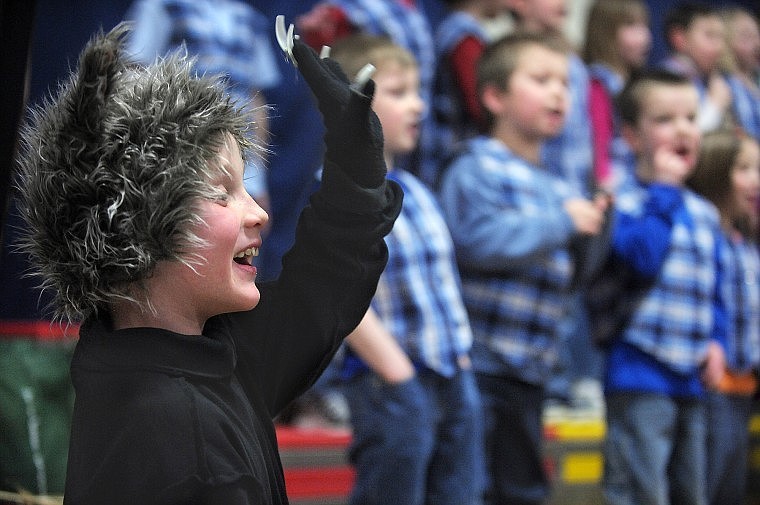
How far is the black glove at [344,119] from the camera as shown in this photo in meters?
1.36

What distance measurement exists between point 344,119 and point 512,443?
5.57ft

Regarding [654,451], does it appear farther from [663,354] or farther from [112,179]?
[112,179]

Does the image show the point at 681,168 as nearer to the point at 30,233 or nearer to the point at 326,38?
the point at 326,38

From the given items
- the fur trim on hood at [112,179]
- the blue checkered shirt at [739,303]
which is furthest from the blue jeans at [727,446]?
the fur trim on hood at [112,179]

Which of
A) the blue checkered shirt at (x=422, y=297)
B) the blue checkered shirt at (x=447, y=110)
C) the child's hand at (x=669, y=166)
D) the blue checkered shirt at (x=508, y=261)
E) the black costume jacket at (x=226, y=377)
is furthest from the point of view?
the blue checkered shirt at (x=447, y=110)

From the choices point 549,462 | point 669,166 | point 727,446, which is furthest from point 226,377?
point 549,462

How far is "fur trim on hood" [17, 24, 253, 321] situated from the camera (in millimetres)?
1221

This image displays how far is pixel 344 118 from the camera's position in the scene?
1361 millimetres

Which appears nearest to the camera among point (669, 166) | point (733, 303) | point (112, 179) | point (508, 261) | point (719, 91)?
point (112, 179)

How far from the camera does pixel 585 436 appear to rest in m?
3.86

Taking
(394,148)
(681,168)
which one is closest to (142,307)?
(394,148)

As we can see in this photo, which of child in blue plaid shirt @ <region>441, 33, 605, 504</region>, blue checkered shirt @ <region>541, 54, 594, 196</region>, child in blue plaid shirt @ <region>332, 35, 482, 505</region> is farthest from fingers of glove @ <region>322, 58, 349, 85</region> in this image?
blue checkered shirt @ <region>541, 54, 594, 196</region>

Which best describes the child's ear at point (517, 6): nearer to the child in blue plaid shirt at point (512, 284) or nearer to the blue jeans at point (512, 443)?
the child in blue plaid shirt at point (512, 284)

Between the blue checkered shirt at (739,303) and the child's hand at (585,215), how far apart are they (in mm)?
664
